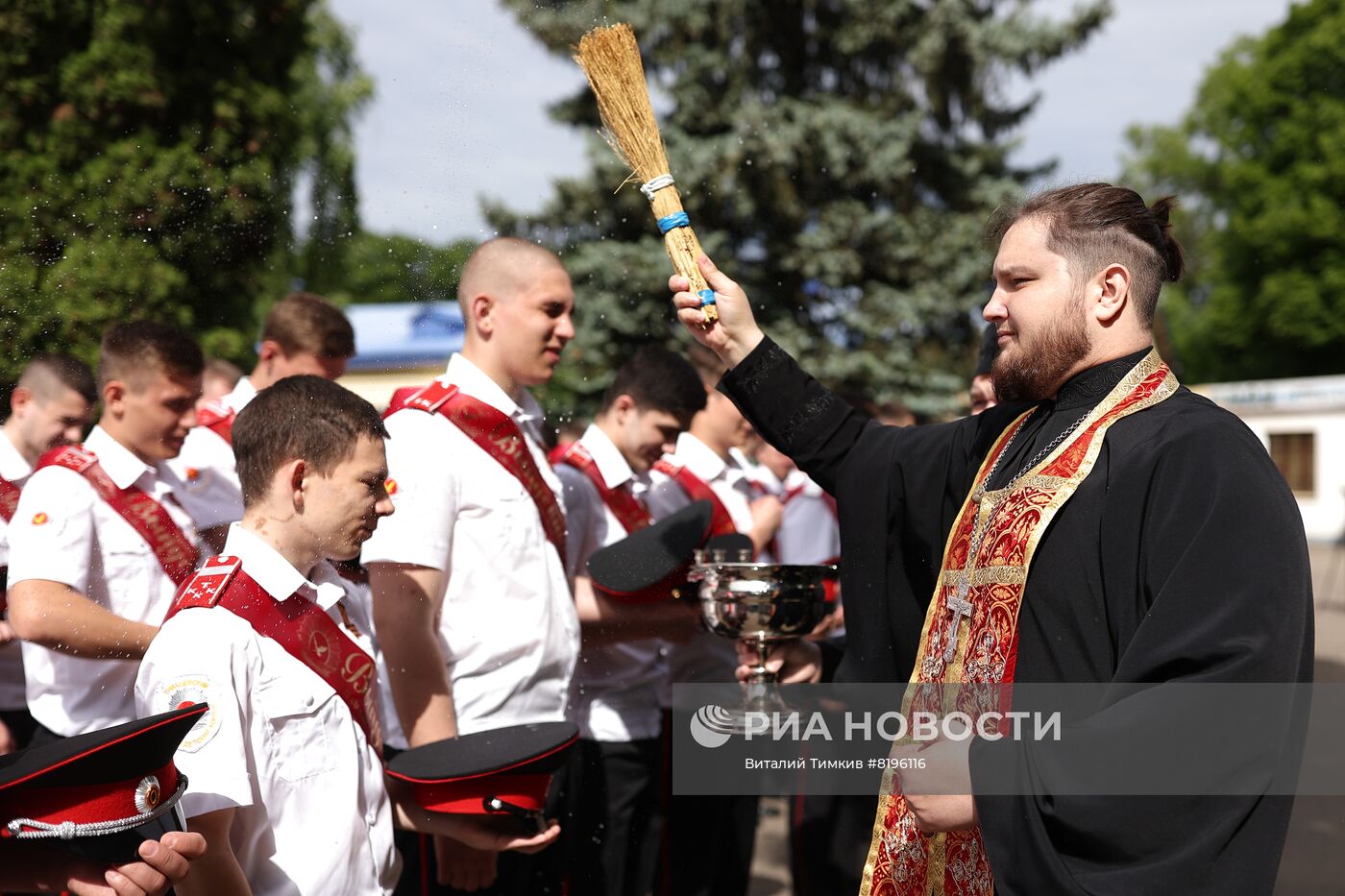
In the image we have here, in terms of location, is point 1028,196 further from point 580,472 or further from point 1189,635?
point 580,472

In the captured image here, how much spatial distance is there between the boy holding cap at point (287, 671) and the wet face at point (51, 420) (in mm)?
1794

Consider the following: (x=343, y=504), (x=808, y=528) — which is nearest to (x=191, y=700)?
(x=343, y=504)

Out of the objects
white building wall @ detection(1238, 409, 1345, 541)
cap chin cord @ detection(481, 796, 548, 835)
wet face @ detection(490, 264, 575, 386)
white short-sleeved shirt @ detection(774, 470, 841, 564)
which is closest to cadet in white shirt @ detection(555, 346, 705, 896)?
wet face @ detection(490, 264, 575, 386)

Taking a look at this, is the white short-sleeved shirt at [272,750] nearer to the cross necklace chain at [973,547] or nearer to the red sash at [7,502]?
the cross necklace chain at [973,547]

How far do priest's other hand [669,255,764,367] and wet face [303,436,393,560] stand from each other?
3.08 ft

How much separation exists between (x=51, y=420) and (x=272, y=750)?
2.27m

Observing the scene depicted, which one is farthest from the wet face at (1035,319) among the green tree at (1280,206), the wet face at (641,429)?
the green tree at (1280,206)

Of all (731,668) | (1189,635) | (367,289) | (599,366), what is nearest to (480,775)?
(1189,635)

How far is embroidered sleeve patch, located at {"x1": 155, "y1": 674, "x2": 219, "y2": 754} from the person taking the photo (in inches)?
91.9

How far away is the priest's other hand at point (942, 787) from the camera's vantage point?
238cm

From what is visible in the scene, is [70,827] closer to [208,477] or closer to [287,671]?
[287,671]

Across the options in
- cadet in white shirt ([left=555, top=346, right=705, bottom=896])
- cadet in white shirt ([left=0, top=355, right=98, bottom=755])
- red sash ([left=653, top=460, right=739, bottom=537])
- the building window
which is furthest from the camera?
the building window

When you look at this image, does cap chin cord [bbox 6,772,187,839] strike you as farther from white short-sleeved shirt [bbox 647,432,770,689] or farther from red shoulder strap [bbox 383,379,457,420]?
white short-sleeved shirt [bbox 647,432,770,689]

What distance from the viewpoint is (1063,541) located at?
→ 2551 mm
